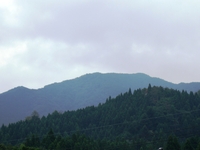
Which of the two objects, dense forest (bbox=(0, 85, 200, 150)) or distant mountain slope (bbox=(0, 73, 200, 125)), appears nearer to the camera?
dense forest (bbox=(0, 85, 200, 150))

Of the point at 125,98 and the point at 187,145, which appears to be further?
the point at 125,98

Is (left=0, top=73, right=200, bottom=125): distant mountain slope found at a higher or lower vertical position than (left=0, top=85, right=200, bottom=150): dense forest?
higher

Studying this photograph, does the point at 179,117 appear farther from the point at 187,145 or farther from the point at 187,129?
the point at 187,145

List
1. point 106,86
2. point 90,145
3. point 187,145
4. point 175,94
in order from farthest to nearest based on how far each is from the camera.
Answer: point 106,86 < point 175,94 < point 90,145 < point 187,145

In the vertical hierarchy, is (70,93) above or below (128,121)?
above

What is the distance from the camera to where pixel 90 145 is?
147 feet

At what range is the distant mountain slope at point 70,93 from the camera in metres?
126

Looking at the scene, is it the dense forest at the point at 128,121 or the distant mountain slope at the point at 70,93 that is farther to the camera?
the distant mountain slope at the point at 70,93

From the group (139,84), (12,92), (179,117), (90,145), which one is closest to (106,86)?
(139,84)

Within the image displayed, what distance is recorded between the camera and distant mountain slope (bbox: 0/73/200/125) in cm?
12641

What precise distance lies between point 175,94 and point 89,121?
2008 centimetres

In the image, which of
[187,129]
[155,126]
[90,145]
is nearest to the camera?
[90,145]

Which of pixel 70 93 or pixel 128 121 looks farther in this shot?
pixel 70 93

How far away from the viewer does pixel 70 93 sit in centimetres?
A: 15175
